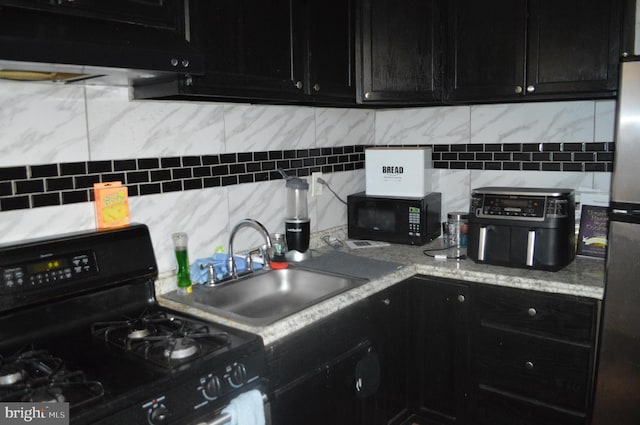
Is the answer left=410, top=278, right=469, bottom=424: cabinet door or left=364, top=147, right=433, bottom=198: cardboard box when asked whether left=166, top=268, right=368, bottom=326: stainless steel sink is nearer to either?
left=410, top=278, right=469, bottom=424: cabinet door

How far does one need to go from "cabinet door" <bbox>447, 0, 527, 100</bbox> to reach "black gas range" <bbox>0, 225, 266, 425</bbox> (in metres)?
1.48

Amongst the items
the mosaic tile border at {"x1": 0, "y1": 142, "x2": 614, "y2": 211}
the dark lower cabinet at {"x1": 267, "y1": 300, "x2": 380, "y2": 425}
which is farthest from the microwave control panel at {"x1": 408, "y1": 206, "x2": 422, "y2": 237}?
the dark lower cabinet at {"x1": 267, "y1": 300, "x2": 380, "y2": 425}

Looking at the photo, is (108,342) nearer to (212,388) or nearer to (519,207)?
(212,388)

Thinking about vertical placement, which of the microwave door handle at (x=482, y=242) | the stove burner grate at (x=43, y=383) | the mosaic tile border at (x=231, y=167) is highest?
the mosaic tile border at (x=231, y=167)

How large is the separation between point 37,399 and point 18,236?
0.61m

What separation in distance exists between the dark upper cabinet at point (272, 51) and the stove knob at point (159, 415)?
0.89 m

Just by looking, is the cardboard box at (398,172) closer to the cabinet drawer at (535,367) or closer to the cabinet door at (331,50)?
the cabinet door at (331,50)

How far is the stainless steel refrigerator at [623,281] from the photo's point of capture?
1733 mm

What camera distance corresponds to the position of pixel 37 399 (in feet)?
3.79

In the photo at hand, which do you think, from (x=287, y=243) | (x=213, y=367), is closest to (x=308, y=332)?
(x=213, y=367)

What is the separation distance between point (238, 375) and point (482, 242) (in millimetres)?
1225

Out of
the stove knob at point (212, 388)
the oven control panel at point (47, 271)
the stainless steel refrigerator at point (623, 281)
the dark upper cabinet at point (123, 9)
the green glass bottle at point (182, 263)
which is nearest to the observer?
the dark upper cabinet at point (123, 9)

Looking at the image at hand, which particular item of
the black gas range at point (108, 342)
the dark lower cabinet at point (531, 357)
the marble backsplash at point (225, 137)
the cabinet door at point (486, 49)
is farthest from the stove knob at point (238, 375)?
the cabinet door at point (486, 49)

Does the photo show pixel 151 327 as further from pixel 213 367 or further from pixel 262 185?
pixel 262 185
